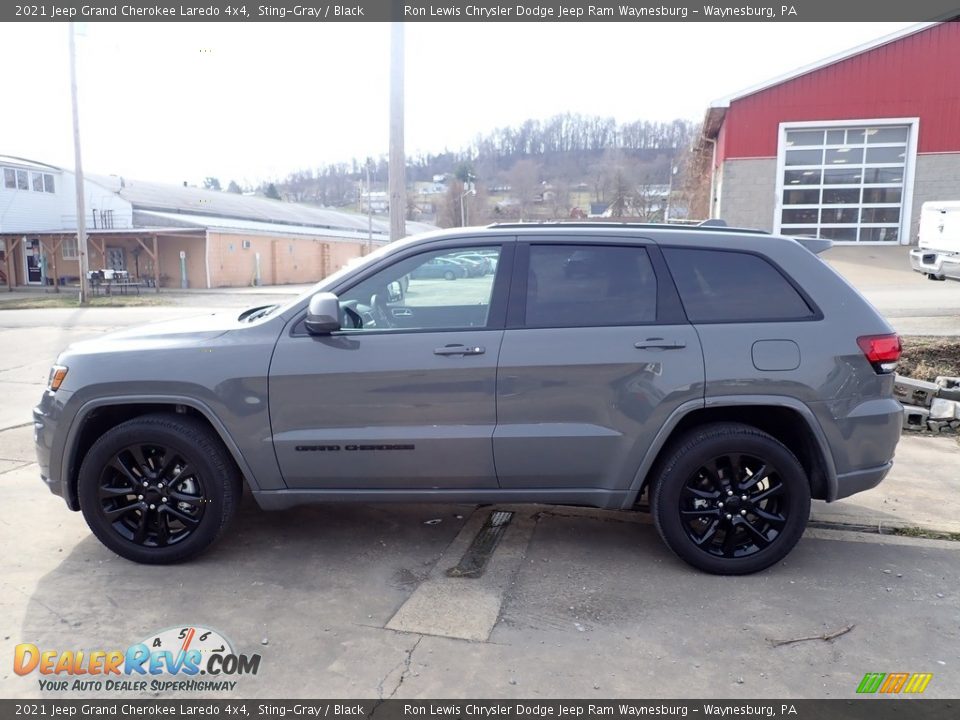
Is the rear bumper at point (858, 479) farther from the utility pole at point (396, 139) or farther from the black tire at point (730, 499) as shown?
the utility pole at point (396, 139)

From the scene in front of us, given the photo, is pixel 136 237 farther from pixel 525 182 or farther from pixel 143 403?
pixel 143 403

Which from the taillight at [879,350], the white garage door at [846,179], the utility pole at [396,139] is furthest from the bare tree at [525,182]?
the taillight at [879,350]

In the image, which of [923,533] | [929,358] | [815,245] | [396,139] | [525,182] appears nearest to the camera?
[815,245]

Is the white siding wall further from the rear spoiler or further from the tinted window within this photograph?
the rear spoiler

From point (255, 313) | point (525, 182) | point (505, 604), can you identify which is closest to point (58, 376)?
point (255, 313)

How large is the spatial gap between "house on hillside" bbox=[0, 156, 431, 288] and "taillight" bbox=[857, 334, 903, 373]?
34.6 meters

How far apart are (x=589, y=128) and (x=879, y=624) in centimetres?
4827

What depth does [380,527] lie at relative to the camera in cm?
451

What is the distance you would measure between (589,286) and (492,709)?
2167 mm

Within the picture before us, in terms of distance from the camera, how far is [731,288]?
12.6ft

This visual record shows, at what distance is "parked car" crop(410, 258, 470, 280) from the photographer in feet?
13.0

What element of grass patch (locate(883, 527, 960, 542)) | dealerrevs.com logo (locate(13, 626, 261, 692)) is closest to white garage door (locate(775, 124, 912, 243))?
grass patch (locate(883, 527, 960, 542))

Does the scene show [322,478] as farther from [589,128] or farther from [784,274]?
[589,128]

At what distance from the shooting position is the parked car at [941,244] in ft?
35.5
